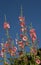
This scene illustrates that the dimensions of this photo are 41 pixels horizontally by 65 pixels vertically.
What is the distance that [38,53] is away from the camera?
398 inches

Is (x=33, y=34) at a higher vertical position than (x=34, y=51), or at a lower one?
higher

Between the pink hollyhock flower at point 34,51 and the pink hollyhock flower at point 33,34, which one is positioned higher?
the pink hollyhock flower at point 33,34

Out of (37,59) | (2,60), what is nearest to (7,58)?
(2,60)

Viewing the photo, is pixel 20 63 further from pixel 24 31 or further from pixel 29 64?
pixel 24 31

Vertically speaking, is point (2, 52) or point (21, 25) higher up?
point (21, 25)

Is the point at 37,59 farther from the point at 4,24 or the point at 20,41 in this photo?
the point at 4,24

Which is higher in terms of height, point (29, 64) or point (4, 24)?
point (4, 24)

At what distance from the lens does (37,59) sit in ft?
31.7

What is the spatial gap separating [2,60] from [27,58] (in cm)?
63

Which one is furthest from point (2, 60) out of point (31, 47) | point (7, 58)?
point (31, 47)

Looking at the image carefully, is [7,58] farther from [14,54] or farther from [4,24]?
[4,24]

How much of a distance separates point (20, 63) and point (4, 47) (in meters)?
0.56

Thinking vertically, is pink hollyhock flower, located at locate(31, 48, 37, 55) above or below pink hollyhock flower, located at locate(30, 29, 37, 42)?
below

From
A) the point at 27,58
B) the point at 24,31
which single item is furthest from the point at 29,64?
the point at 24,31
